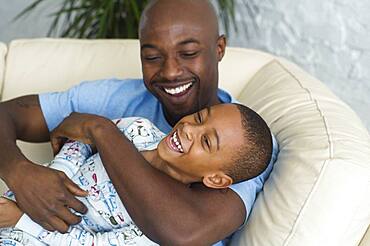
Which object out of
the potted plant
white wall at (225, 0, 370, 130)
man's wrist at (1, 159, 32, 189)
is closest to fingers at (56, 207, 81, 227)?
man's wrist at (1, 159, 32, 189)

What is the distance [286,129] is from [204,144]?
1.02 feet

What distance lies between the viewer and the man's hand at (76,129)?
4.57 ft

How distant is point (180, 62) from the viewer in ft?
4.76

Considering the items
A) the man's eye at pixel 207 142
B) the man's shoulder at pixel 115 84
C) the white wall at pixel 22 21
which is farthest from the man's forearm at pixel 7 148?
the white wall at pixel 22 21

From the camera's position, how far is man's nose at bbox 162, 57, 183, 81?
1437 mm

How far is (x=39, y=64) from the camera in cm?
189

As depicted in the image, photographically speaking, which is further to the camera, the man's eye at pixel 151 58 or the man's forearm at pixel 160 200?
the man's eye at pixel 151 58

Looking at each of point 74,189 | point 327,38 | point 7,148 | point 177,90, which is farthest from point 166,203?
point 327,38

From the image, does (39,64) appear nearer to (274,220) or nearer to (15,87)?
(15,87)

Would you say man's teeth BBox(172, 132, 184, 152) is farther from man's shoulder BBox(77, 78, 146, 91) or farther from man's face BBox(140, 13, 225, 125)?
man's shoulder BBox(77, 78, 146, 91)

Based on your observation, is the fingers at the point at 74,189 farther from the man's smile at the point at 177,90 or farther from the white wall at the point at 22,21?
the white wall at the point at 22,21

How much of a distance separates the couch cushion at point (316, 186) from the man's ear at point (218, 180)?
121 millimetres

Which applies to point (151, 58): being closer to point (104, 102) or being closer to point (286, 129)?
point (104, 102)

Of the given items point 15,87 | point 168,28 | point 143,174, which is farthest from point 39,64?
point 143,174
